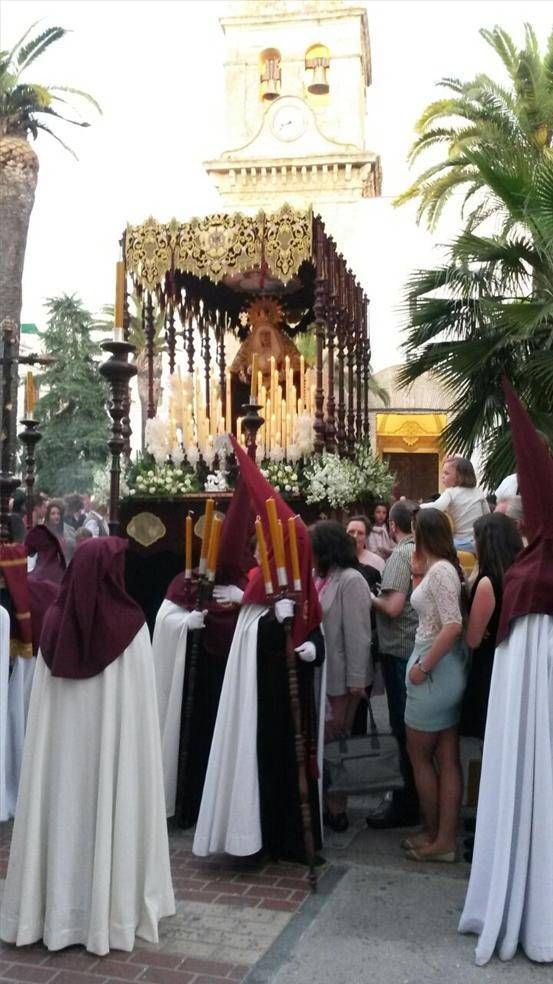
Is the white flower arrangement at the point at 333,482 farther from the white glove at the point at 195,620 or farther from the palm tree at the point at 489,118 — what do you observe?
the palm tree at the point at 489,118

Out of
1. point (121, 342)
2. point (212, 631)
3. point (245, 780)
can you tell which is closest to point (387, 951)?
point (245, 780)

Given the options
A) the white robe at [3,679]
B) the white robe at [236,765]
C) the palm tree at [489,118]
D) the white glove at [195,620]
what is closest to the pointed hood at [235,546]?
the white glove at [195,620]

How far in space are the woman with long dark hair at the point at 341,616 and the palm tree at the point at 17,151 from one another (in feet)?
54.4

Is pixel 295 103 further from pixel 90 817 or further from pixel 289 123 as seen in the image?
pixel 90 817

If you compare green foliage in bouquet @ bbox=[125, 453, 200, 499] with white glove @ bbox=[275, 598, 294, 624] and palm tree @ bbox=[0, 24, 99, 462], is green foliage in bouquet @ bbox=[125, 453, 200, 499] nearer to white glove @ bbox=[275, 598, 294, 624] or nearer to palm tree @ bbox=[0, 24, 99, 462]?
white glove @ bbox=[275, 598, 294, 624]

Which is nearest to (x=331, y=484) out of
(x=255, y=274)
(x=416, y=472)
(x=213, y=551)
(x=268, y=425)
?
(x=268, y=425)

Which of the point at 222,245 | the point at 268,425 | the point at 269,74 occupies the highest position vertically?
the point at 269,74

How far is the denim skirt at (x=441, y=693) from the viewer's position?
199 inches

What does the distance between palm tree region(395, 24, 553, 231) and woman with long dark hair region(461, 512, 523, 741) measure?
1033cm

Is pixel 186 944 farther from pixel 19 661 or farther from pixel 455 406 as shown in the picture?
pixel 455 406

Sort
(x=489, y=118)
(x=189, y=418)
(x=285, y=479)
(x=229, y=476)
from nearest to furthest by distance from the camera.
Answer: (x=285, y=479), (x=229, y=476), (x=189, y=418), (x=489, y=118)

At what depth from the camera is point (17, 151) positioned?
70.2ft

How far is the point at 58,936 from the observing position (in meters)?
4.03

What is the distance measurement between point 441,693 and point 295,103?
105 ft
